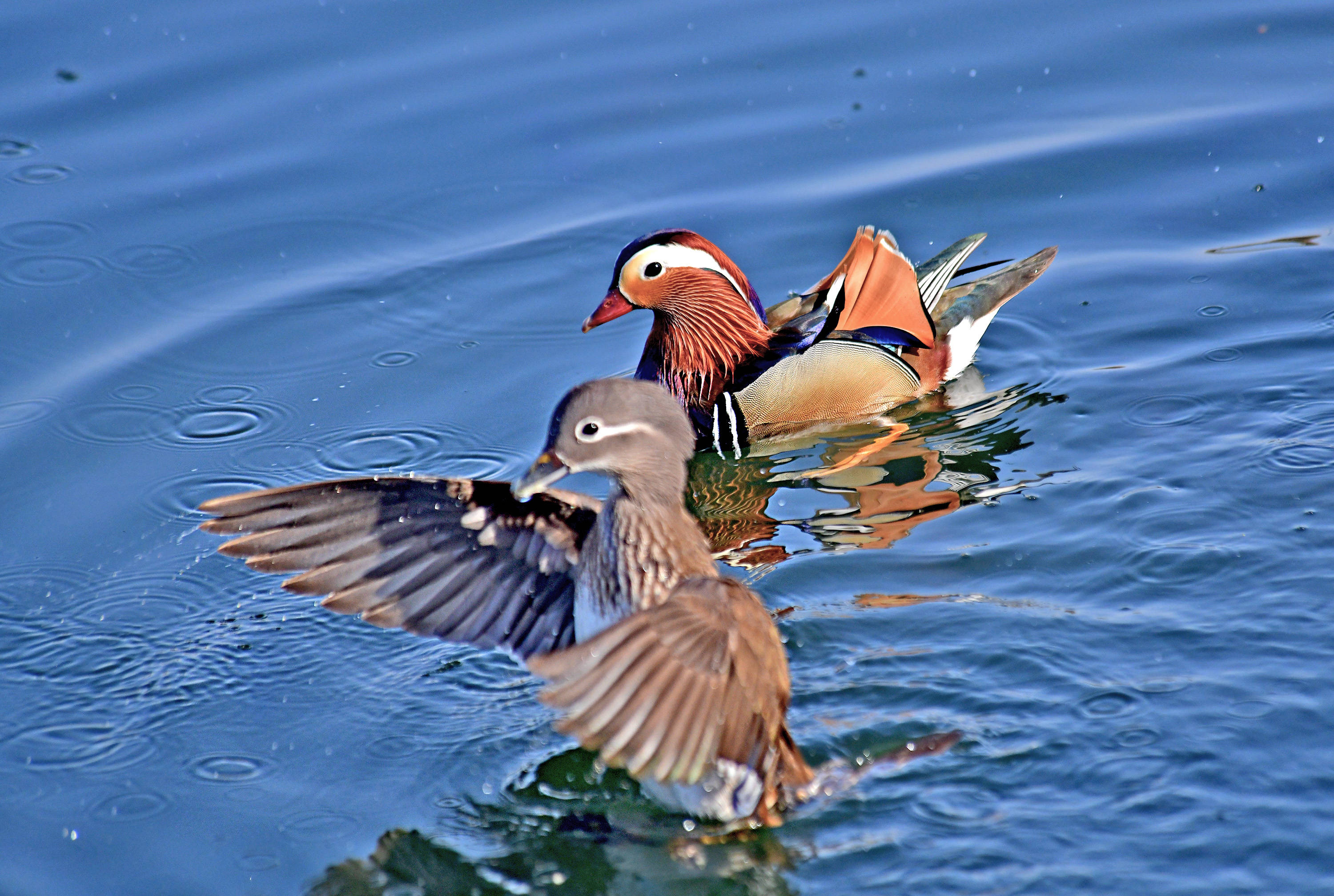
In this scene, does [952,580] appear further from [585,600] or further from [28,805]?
[28,805]

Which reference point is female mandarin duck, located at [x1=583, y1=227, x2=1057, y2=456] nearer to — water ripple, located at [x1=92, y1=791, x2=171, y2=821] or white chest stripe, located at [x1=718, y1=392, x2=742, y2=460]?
white chest stripe, located at [x1=718, y1=392, x2=742, y2=460]

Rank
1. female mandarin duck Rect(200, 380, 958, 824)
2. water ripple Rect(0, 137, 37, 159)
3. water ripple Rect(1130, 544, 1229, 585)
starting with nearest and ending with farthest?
1. female mandarin duck Rect(200, 380, 958, 824)
2. water ripple Rect(1130, 544, 1229, 585)
3. water ripple Rect(0, 137, 37, 159)

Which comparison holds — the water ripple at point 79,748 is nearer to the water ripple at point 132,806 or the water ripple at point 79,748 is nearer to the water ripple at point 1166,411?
the water ripple at point 132,806

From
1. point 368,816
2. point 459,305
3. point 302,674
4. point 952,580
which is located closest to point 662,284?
point 459,305

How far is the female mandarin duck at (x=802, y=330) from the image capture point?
7316 millimetres

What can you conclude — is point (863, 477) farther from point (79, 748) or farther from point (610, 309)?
point (79, 748)

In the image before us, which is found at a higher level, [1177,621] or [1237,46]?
[1237,46]

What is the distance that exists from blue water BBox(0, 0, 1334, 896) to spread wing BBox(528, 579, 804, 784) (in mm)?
575

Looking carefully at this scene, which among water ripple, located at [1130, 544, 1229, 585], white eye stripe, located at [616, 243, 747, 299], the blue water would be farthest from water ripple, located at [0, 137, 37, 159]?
water ripple, located at [1130, 544, 1229, 585]

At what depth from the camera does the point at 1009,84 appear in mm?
9523

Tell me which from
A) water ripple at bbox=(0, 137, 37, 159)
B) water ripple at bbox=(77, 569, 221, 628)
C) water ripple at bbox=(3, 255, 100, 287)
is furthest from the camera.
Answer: water ripple at bbox=(0, 137, 37, 159)

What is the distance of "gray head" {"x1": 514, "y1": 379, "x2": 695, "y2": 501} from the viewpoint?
4.64 meters

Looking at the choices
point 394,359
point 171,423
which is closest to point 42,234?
point 171,423

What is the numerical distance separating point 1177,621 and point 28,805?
4096 millimetres
